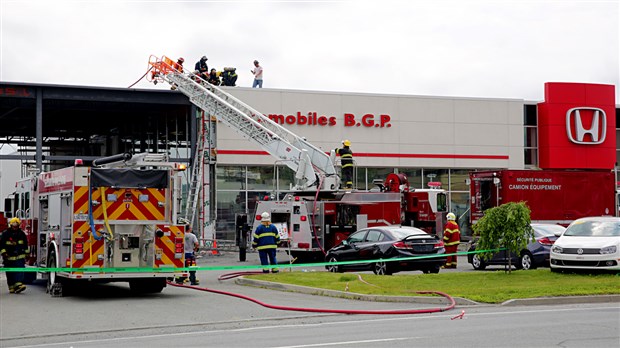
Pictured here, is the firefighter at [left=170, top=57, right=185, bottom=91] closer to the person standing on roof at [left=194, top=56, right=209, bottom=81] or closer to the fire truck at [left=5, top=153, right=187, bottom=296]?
the person standing on roof at [left=194, top=56, right=209, bottom=81]

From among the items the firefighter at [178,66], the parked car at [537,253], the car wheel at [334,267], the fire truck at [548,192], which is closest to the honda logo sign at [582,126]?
the fire truck at [548,192]

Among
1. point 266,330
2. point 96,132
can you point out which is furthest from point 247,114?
point 266,330

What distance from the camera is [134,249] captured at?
1778 centimetres

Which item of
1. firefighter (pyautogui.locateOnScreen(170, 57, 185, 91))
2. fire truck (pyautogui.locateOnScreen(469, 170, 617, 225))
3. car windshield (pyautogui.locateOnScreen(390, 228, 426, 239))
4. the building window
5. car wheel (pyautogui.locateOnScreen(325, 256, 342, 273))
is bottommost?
car wheel (pyautogui.locateOnScreen(325, 256, 342, 273))

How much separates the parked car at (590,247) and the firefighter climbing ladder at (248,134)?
34.3 feet

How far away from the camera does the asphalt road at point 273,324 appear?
11125 millimetres

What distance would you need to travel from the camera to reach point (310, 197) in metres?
28.9

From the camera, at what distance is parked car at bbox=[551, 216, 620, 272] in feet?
60.4

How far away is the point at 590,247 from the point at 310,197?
1194 centimetres

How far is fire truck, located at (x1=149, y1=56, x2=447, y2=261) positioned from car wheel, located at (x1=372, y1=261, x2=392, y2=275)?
555 cm

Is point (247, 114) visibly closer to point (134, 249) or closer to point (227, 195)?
point (227, 195)

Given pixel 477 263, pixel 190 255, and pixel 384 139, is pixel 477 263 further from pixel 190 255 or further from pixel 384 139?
pixel 384 139

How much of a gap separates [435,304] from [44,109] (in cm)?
2855

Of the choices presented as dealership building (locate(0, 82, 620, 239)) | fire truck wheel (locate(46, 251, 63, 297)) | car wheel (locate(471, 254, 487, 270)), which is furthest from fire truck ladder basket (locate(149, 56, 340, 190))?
fire truck wheel (locate(46, 251, 63, 297))
